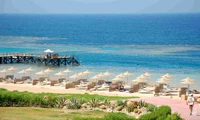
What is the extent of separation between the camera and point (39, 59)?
2726 inches

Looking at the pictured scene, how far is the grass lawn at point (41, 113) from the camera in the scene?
83.0 ft

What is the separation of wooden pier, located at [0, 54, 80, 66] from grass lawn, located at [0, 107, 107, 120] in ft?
130

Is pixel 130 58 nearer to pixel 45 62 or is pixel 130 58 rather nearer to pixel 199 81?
pixel 45 62

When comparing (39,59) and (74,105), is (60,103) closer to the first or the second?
(74,105)

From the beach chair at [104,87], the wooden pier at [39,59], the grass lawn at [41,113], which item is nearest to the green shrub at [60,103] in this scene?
the grass lawn at [41,113]

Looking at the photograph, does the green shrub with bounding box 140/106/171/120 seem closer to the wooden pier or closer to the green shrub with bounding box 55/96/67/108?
the green shrub with bounding box 55/96/67/108

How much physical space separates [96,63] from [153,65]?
854 centimetres

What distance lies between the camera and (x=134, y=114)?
2670cm

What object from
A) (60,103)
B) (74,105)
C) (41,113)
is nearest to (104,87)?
(60,103)

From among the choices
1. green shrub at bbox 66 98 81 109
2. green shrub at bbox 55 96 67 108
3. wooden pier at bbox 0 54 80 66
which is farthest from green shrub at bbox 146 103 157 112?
wooden pier at bbox 0 54 80 66

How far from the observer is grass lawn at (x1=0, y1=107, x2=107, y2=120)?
83.0 feet

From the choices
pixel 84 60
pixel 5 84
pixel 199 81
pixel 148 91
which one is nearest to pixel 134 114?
pixel 148 91

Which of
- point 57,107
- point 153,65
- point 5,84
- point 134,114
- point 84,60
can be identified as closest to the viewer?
point 134,114

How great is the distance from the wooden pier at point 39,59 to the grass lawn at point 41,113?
130 ft
